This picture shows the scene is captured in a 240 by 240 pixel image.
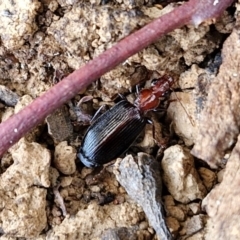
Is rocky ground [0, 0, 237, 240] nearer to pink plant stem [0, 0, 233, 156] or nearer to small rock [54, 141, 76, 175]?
small rock [54, 141, 76, 175]

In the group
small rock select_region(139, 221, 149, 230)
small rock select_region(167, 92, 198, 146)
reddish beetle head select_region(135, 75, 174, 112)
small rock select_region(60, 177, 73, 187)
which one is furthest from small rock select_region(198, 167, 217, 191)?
small rock select_region(60, 177, 73, 187)

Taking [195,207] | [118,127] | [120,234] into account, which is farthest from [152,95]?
[120,234]

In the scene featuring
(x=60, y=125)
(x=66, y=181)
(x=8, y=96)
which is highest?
(x=8, y=96)

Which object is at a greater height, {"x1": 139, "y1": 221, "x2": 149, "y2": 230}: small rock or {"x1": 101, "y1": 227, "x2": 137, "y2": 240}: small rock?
{"x1": 101, "y1": 227, "x2": 137, "y2": 240}: small rock

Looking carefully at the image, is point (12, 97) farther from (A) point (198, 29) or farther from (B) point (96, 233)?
(A) point (198, 29)

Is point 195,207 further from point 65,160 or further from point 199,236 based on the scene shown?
point 65,160

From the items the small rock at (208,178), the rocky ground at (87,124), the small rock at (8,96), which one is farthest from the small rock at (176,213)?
the small rock at (8,96)
